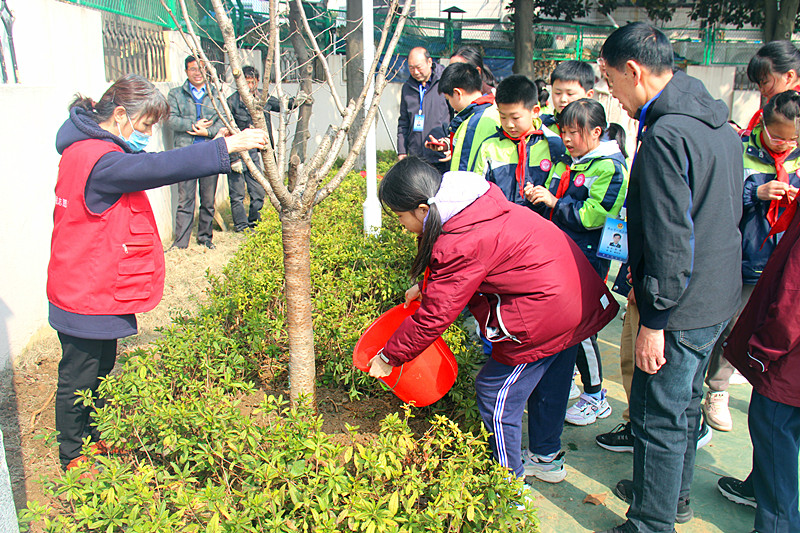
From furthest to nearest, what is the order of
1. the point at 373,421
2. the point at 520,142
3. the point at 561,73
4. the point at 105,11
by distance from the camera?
the point at 105,11, the point at 561,73, the point at 520,142, the point at 373,421

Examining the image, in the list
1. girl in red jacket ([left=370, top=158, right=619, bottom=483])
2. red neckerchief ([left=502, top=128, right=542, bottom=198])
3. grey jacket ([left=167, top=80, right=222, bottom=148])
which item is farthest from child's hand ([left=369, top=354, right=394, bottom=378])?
grey jacket ([left=167, top=80, right=222, bottom=148])

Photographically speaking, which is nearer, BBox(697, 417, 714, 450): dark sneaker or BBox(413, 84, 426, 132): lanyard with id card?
BBox(697, 417, 714, 450): dark sneaker

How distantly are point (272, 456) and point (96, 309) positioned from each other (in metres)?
1.11

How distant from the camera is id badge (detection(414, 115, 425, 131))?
6.01m

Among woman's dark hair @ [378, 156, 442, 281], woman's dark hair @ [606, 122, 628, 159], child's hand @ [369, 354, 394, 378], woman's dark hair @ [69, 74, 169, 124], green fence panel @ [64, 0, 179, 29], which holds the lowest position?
child's hand @ [369, 354, 394, 378]

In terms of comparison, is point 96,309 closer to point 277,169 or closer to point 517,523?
point 277,169

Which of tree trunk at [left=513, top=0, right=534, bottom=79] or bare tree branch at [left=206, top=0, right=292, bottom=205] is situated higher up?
tree trunk at [left=513, top=0, right=534, bottom=79]

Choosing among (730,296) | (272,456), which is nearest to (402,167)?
(272,456)

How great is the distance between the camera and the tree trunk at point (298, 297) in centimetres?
256

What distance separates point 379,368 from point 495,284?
0.57 meters

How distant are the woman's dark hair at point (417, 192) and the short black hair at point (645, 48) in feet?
2.49

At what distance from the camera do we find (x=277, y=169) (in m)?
2.46

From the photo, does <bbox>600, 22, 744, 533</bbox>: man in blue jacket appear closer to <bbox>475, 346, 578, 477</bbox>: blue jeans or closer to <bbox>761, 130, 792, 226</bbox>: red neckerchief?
<bbox>475, 346, 578, 477</bbox>: blue jeans

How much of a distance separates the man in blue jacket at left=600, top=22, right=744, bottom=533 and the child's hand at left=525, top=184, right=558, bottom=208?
1095 millimetres
